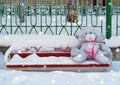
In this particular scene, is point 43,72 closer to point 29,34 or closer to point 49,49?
point 49,49

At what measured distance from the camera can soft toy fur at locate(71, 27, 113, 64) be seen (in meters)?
5.46

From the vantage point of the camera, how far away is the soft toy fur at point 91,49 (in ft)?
17.9

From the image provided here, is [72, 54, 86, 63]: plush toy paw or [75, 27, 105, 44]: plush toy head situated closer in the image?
[72, 54, 86, 63]: plush toy paw

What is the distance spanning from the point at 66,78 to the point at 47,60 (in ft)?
2.40

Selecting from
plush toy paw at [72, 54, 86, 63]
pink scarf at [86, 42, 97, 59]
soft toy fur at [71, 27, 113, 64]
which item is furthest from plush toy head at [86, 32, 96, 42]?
plush toy paw at [72, 54, 86, 63]

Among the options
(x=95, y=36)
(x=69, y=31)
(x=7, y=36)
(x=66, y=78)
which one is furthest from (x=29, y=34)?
(x=66, y=78)

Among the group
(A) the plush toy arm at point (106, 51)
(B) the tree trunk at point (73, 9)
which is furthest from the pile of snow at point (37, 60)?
(B) the tree trunk at point (73, 9)

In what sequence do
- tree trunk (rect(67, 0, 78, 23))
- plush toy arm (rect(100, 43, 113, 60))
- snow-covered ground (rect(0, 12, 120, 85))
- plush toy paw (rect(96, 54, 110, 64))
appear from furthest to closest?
tree trunk (rect(67, 0, 78, 23))
plush toy arm (rect(100, 43, 113, 60))
plush toy paw (rect(96, 54, 110, 64))
snow-covered ground (rect(0, 12, 120, 85))

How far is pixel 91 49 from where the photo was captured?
5.62 m

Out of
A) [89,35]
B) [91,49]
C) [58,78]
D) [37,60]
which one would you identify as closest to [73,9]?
[89,35]

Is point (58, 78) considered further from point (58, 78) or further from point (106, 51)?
point (106, 51)

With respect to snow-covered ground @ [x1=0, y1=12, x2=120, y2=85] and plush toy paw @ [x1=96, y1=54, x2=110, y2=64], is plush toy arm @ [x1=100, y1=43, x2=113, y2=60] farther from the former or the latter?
snow-covered ground @ [x1=0, y1=12, x2=120, y2=85]

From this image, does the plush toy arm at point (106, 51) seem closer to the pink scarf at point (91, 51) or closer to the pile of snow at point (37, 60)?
the pink scarf at point (91, 51)

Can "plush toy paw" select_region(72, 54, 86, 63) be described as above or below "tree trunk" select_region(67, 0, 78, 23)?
below
